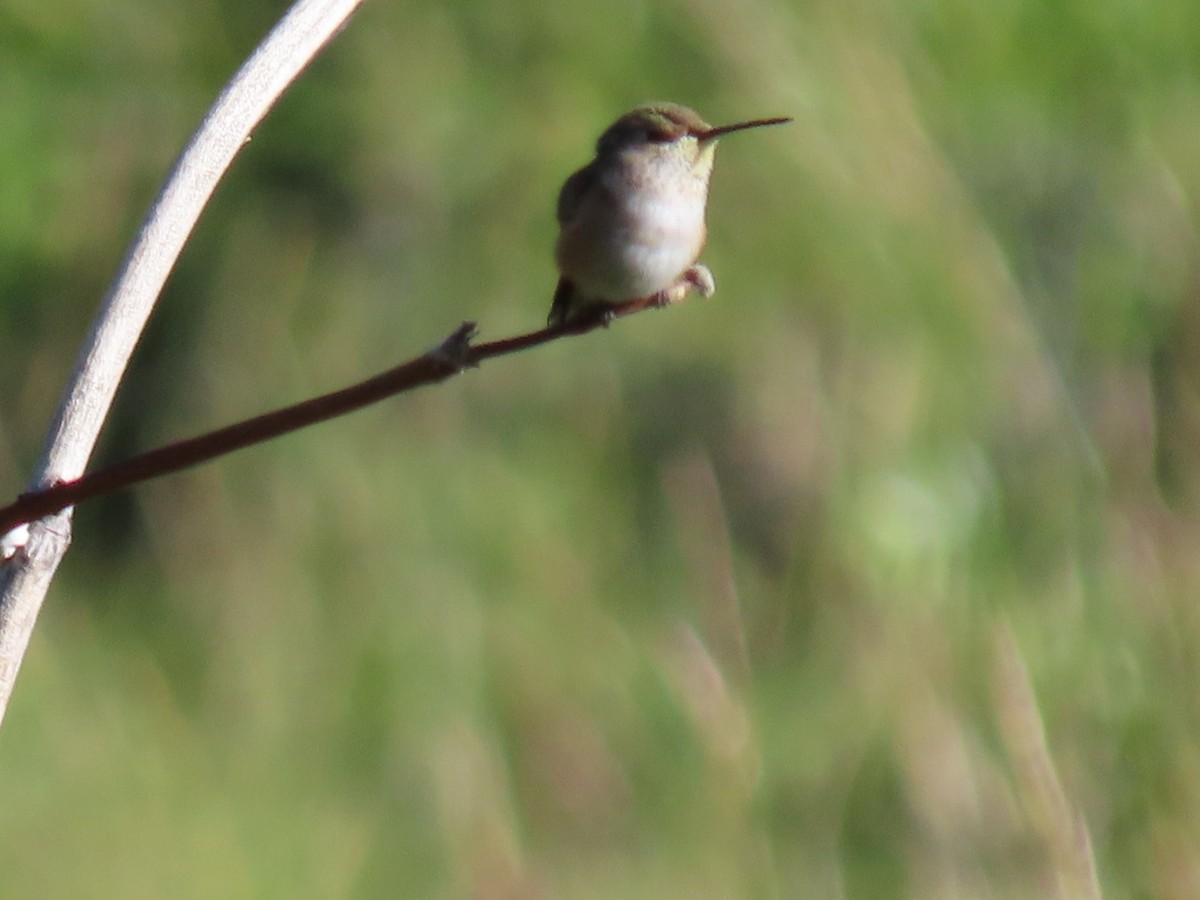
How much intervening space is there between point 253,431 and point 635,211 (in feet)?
4.59

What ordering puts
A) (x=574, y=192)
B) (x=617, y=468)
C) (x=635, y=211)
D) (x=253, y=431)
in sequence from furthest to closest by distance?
(x=617, y=468), (x=574, y=192), (x=635, y=211), (x=253, y=431)

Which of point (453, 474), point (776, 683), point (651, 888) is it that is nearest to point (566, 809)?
point (651, 888)

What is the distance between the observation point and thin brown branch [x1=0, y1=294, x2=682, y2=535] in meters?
0.77

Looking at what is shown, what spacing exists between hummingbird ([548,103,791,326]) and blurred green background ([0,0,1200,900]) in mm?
642

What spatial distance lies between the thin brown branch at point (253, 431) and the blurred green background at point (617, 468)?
1.69m

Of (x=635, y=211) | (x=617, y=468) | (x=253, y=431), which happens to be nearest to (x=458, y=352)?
(x=253, y=431)

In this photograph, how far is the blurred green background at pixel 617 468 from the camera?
2938mm

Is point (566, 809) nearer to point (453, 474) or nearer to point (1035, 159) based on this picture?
point (453, 474)

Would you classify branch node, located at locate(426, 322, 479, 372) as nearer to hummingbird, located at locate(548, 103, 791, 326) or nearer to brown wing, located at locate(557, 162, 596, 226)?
hummingbird, located at locate(548, 103, 791, 326)

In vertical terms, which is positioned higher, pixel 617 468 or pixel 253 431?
pixel 617 468

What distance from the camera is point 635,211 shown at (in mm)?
2117

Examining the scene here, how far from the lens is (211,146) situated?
1.00m

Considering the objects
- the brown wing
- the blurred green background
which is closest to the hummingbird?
the brown wing

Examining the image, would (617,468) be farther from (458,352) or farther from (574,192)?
(458,352)
